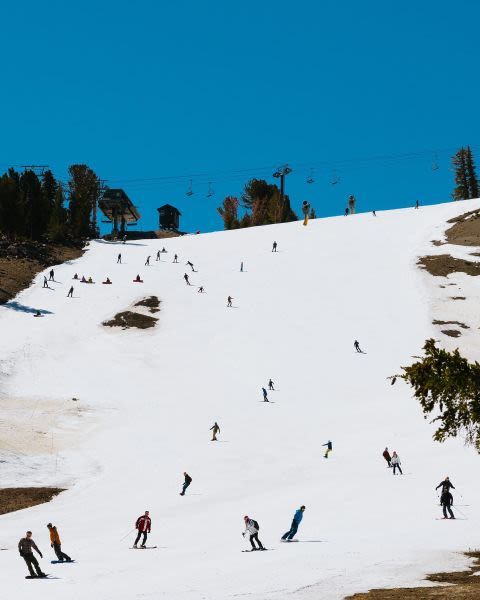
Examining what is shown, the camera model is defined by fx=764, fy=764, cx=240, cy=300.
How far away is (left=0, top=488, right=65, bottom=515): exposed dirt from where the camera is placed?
3238 centimetres

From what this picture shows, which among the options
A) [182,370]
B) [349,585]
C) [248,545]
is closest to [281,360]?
[182,370]

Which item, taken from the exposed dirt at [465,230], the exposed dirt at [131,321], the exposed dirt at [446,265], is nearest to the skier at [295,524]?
the exposed dirt at [131,321]

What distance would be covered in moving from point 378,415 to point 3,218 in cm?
6238

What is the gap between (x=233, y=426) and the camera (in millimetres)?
44812

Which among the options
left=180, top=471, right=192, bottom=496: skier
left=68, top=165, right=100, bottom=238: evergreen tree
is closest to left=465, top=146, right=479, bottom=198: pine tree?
left=68, top=165, right=100, bottom=238: evergreen tree

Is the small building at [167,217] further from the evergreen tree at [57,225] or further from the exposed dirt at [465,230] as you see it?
the exposed dirt at [465,230]

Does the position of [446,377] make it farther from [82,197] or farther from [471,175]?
[471,175]

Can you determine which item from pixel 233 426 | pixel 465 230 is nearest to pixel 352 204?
pixel 465 230

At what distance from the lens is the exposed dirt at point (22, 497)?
32.4m

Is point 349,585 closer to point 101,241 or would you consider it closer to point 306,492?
point 306,492

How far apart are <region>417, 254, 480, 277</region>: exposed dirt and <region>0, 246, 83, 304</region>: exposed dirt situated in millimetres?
40902

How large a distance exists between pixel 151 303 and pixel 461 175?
282 feet

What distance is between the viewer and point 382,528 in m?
24.2

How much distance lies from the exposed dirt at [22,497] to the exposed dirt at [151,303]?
36532 mm
